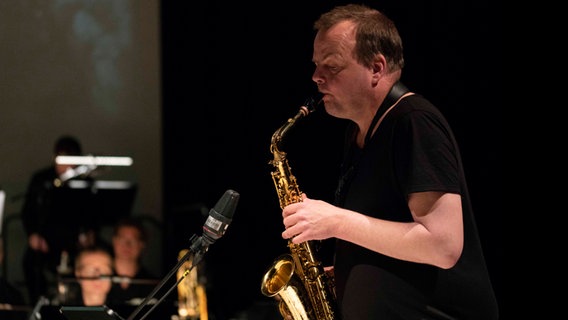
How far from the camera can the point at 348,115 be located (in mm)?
2732

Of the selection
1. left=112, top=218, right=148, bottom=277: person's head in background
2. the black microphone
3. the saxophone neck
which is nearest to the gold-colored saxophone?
the saxophone neck

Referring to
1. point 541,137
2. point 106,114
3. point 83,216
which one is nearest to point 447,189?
point 541,137

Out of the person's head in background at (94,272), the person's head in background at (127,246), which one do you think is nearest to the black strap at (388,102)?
the person's head in background at (94,272)

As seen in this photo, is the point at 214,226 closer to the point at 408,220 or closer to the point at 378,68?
the point at 408,220

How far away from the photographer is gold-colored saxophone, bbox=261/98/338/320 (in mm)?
3012

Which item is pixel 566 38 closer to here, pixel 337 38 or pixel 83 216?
pixel 337 38

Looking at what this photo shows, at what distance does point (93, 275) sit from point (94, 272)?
0.11 metres

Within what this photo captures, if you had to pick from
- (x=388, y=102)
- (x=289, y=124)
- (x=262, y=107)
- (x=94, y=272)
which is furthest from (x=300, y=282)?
(x=94, y=272)

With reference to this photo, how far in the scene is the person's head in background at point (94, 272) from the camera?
214 inches

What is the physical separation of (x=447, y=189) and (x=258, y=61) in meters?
4.03

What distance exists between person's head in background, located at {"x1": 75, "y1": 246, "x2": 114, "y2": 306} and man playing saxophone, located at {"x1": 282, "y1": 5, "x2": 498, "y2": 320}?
310 centimetres

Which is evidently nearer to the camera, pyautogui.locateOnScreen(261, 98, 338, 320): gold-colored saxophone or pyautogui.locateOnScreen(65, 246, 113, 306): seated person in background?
pyautogui.locateOnScreen(261, 98, 338, 320): gold-colored saxophone

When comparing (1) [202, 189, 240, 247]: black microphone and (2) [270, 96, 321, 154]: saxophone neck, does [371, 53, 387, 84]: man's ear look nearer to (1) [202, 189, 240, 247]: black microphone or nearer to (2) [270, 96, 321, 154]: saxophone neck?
(2) [270, 96, 321, 154]: saxophone neck

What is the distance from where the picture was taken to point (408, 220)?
248cm
